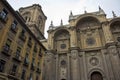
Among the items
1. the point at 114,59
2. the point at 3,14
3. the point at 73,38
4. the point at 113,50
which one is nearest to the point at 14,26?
the point at 3,14

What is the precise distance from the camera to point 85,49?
90.6 ft

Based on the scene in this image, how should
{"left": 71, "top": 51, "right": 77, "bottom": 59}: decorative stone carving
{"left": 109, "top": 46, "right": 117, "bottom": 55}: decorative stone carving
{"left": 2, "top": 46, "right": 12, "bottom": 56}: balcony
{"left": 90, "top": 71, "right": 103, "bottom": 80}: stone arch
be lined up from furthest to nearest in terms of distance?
1. {"left": 71, "top": 51, "right": 77, "bottom": 59}: decorative stone carving
2. {"left": 90, "top": 71, "right": 103, "bottom": 80}: stone arch
3. {"left": 109, "top": 46, "right": 117, "bottom": 55}: decorative stone carving
4. {"left": 2, "top": 46, "right": 12, "bottom": 56}: balcony

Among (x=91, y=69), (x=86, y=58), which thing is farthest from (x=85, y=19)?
(x=91, y=69)

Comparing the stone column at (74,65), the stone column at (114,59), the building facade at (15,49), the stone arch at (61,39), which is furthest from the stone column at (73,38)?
the building facade at (15,49)

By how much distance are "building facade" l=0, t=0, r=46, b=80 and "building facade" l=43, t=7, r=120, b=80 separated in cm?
835

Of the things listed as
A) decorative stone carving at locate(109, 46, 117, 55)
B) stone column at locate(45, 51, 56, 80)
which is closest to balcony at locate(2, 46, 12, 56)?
stone column at locate(45, 51, 56, 80)

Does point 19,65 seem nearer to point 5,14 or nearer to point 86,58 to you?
point 5,14

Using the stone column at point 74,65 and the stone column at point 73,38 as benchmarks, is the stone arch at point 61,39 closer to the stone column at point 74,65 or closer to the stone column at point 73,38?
the stone column at point 73,38

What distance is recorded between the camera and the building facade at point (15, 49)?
13.0 metres

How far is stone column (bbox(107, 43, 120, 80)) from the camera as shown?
886 inches

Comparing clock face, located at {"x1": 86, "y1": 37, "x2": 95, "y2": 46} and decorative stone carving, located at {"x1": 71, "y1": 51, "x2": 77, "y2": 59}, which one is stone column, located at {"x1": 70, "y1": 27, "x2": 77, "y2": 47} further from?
clock face, located at {"x1": 86, "y1": 37, "x2": 95, "y2": 46}

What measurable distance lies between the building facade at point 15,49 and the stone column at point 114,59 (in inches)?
541

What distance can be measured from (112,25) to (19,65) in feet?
74.2

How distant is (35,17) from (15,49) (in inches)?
952
